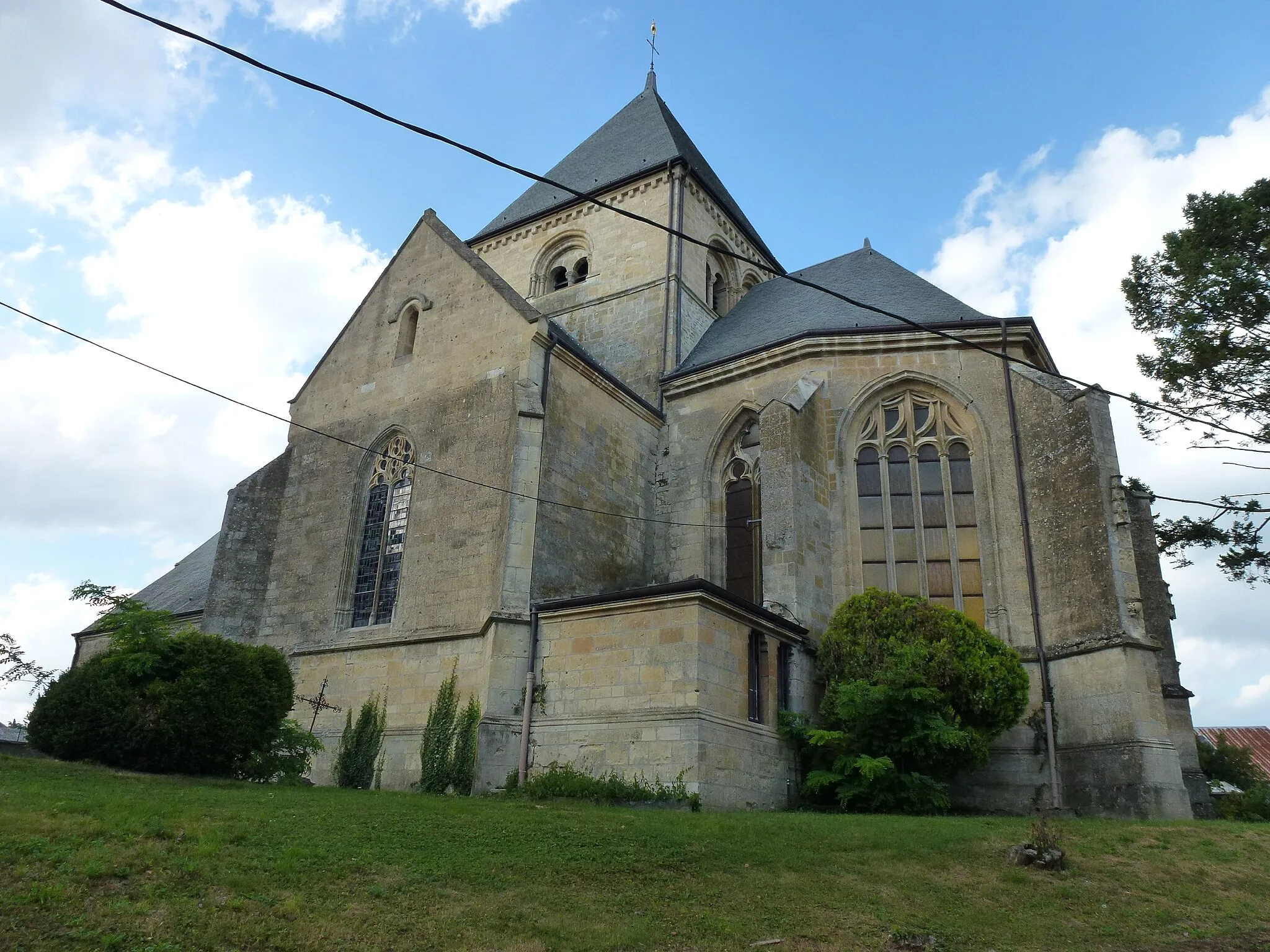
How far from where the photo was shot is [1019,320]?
17453mm

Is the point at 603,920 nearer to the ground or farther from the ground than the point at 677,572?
nearer to the ground

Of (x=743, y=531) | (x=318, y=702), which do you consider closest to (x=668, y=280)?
(x=743, y=531)

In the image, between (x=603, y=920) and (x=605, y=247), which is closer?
(x=603, y=920)

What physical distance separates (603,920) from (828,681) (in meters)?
8.05

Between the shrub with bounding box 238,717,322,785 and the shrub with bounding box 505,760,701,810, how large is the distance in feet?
9.57

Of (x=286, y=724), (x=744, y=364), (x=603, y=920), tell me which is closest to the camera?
(x=603, y=920)

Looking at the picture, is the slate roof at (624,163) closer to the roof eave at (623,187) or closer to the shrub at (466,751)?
the roof eave at (623,187)

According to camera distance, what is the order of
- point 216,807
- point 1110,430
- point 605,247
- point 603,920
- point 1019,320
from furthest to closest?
point 605,247
point 1019,320
point 1110,430
point 216,807
point 603,920

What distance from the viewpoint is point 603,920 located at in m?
6.80

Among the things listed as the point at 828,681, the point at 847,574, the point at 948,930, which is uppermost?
the point at 847,574

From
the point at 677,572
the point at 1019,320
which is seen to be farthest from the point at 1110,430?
the point at 677,572

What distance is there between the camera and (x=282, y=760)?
1292 cm

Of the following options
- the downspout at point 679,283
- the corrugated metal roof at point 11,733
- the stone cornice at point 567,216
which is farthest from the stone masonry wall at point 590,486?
the corrugated metal roof at point 11,733

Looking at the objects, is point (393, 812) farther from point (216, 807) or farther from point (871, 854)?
point (871, 854)
